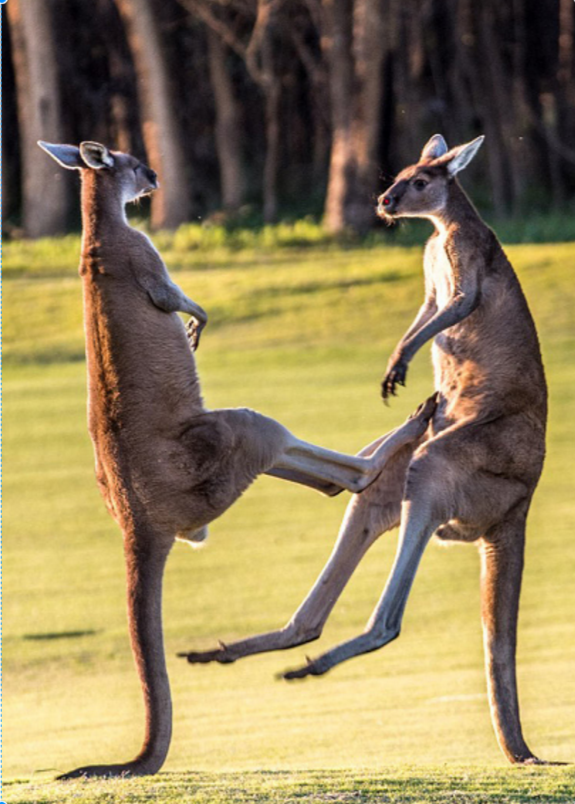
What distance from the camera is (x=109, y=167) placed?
5410 millimetres

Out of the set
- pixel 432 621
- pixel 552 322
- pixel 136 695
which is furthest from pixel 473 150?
pixel 552 322

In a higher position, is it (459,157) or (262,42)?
(459,157)

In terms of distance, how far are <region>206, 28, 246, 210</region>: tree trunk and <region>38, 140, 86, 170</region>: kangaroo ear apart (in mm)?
24194

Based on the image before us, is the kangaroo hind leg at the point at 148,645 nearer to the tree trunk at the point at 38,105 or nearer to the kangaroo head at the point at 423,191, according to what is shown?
the kangaroo head at the point at 423,191

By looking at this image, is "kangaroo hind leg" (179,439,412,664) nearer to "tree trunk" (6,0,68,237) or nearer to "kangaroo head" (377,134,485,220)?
"kangaroo head" (377,134,485,220)

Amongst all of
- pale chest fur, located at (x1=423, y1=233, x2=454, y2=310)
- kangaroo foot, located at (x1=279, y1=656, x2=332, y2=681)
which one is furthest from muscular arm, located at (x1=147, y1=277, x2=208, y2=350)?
kangaroo foot, located at (x1=279, y1=656, x2=332, y2=681)

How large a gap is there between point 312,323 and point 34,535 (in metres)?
8.91

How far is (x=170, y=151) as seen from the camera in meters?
26.2

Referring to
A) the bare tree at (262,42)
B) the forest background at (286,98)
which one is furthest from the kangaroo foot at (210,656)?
the bare tree at (262,42)

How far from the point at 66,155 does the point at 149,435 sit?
911mm

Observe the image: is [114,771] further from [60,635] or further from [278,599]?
[278,599]

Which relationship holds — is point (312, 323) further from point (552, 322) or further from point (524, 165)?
point (524, 165)

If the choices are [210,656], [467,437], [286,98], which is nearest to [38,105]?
[286,98]

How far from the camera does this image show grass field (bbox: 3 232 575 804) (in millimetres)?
6312
